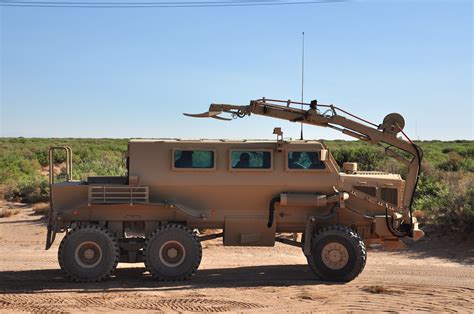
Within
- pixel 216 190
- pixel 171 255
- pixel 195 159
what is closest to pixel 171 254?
pixel 171 255

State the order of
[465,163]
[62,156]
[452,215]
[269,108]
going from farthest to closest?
[62,156], [465,163], [452,215], [269,108]

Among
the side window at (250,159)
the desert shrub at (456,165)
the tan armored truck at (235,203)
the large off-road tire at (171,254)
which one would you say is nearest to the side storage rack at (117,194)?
Result: the tan armored truck at (235,203)

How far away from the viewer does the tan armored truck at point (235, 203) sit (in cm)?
1093

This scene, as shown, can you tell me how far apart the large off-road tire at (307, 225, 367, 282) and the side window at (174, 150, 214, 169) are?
7.63 ft

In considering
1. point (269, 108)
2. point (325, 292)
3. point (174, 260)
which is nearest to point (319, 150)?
point (269, 108)

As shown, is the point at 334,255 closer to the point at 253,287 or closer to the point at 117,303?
the point at 253,287

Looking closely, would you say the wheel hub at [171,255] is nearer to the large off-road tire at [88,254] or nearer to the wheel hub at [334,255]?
the large off-road tire at [88,254]

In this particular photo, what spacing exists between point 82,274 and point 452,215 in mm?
9146

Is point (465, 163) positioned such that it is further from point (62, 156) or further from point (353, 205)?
point (62, 156)

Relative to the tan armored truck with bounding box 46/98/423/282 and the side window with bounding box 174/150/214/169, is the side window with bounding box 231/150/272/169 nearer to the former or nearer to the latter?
the tan armored truck with bounding box 46/98/423/282

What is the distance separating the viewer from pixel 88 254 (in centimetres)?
1090

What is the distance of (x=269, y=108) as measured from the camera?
11438mm

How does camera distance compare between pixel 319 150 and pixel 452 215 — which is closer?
pixel 319 150

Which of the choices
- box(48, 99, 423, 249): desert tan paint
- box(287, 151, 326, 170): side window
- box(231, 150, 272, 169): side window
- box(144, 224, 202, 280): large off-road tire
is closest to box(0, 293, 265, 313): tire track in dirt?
box(144, 224, 202, 280): large off-road tire
